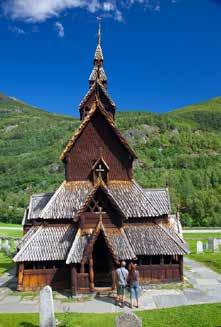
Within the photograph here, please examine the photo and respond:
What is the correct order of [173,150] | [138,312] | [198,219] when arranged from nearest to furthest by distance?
[138,312], [198,219], [173,150]

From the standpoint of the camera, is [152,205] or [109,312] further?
[152,205]

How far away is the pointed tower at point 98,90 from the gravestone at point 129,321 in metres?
16.6

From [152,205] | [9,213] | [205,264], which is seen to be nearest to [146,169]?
[9,213]

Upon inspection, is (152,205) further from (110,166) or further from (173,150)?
(173,150)

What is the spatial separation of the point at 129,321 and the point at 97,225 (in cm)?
885

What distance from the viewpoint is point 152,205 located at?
25625 mm

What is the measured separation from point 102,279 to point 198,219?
6396 centimetres

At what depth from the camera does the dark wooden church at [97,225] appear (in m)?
23.1

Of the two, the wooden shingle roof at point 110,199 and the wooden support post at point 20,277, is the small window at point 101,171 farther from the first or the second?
the wooden support post at point 20,277

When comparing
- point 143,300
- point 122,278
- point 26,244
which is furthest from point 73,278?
point 122,278

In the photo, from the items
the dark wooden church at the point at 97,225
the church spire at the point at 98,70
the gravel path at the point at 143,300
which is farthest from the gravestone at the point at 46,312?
the church spire at the point at 98,70

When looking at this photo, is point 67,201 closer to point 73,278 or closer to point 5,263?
point 73,278

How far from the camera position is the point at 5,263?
3631 centimetres

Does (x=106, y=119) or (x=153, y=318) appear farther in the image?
(x=106, y=119)
